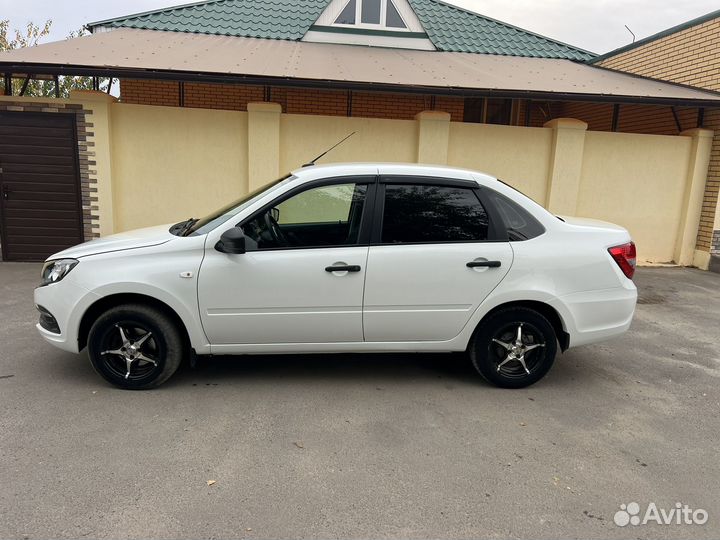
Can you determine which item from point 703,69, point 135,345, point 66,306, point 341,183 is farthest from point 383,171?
point 703,69

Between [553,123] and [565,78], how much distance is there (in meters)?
1.10

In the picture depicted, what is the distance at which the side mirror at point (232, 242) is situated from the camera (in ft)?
11.8

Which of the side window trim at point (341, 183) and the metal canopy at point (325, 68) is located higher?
the metal canopy at point (325, 68)

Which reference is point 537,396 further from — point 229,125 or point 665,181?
point 665,181

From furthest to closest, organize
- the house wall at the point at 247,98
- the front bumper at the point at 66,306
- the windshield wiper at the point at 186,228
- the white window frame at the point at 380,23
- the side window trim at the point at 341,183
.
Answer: the house wall at the point at 247,98, the white window frame at the point at 380,23, the windshield wiper at the point at 186,228, the side window trim at the point at 341,183, the front bumper at the point at 66,306

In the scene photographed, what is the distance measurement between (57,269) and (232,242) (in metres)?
1.39

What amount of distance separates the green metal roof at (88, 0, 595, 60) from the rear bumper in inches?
345

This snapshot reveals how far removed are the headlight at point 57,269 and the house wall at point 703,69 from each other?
1042 centimetres

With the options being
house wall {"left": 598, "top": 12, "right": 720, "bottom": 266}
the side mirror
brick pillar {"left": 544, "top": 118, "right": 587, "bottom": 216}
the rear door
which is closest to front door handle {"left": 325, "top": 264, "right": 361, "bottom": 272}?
the rear door

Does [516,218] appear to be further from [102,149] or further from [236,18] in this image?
[236,18]

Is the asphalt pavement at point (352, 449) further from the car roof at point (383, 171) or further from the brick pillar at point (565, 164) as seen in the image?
the brick pillar at point (565, 164)

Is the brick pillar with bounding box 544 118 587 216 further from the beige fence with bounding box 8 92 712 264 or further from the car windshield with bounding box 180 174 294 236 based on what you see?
the car windshield with bounding box 180 174 294 236

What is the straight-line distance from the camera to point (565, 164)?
9.32 meters

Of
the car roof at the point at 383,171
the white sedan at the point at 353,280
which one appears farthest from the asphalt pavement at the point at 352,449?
the car roof at the point at 383,171
